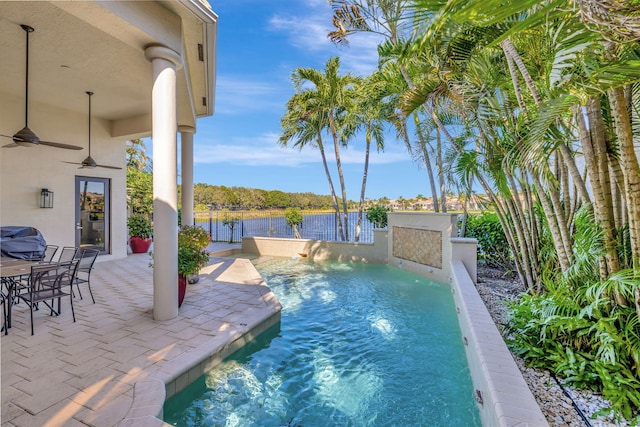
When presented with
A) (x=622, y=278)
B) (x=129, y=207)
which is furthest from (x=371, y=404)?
(x=129, y=207)

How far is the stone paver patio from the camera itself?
2150mm

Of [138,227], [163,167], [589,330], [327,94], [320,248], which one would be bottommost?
[320,248]

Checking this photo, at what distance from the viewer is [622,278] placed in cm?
195

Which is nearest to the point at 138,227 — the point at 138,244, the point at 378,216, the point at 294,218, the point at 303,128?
the point at 138,244

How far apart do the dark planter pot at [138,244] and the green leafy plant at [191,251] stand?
542 cm

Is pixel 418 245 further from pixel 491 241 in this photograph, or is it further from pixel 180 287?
pixel 180 287

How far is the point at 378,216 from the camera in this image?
34.3ft

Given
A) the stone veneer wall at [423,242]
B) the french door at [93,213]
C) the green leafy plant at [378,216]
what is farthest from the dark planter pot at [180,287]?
the green leafy plant at [378,216]

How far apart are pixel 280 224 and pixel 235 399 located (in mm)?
9575

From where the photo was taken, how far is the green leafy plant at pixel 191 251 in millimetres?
4254

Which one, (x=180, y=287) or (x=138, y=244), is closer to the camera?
(x=180, y=287)

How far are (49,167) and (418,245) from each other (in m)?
8.71

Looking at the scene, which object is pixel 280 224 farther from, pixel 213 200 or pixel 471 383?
pixel 213 200

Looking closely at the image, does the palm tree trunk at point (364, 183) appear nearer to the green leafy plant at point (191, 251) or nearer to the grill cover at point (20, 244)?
the green leafy plant at point (191, 251)
